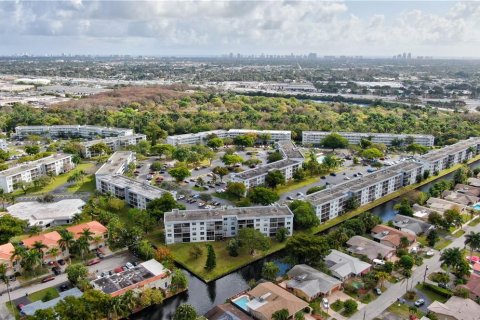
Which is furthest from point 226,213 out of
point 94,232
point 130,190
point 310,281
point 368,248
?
point 368,248

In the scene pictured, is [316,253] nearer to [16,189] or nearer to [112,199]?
[112,199]

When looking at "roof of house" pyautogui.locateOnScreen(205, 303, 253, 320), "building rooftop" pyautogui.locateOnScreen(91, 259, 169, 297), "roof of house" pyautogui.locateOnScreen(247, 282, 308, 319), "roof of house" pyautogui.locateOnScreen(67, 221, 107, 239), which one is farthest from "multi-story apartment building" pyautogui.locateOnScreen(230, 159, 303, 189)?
"roof of house" pyautogui.locateOnScreen(205, 303, 253, 320)

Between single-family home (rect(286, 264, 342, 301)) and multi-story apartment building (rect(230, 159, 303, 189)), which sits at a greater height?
multi-story apartment building (rect(230, 159, 303, 189))

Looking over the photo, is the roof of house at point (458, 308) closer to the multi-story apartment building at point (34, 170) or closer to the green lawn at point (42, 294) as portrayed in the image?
the green lawn at point (42, 294)

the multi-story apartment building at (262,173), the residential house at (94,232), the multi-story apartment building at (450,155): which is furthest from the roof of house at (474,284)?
the residential house at (94,232)

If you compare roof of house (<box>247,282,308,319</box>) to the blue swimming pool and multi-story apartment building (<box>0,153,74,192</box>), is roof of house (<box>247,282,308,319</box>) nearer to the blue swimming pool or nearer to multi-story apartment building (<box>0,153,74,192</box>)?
the blue swimming pool

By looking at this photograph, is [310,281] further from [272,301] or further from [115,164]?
[115,164]
